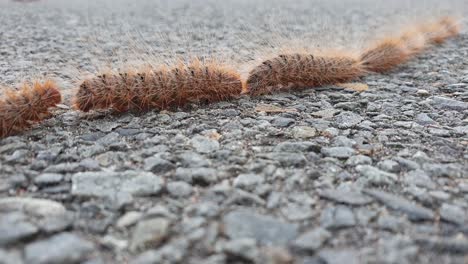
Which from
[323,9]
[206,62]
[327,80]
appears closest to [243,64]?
[206,62]

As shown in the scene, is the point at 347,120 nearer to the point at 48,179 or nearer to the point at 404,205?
the point at 404,205

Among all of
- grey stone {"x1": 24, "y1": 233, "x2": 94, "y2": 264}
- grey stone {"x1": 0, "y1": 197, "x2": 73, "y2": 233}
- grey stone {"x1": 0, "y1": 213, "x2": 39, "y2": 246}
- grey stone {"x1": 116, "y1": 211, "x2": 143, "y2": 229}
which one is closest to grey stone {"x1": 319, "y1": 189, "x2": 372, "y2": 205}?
grey stone {"x1": 116, "y1": 211, "x2": 143, "y2": 229}

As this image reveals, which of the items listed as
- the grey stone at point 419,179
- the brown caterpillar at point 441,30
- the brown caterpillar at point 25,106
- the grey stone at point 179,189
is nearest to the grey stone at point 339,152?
the grey stone at point 419,179

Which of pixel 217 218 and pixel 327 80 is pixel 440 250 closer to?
pixel 217 218

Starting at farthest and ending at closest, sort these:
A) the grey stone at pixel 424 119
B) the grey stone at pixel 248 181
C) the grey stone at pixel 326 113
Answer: the grey stone at pixel 326 113 → the grey stone at pixel 424 119 → the grey stone at pixel 248 181

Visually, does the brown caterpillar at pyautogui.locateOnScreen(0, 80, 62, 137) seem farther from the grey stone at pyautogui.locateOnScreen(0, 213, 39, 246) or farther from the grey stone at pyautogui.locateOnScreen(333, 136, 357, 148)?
the grey stone at pyautogui.locateOnScreen(333, 136, 357, 148)

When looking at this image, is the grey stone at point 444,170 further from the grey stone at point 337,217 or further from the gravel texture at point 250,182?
the grey stone at point 337,217
